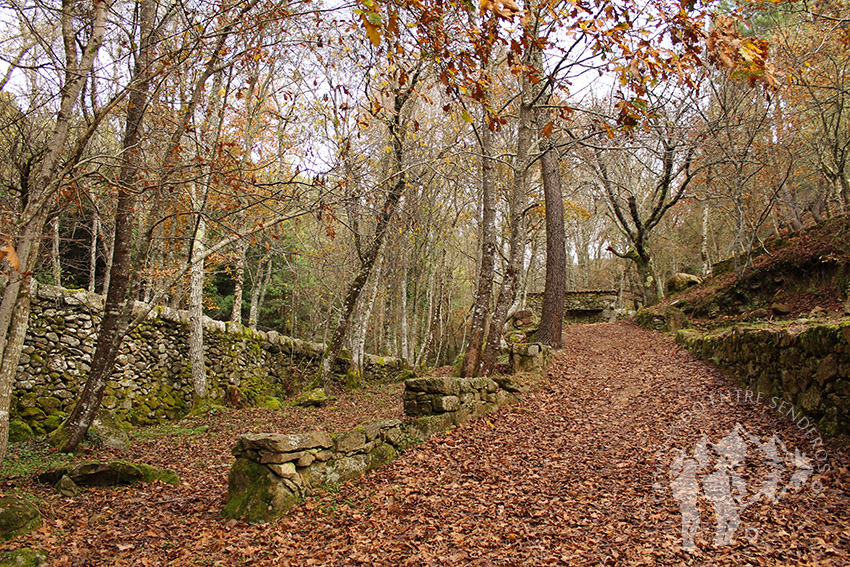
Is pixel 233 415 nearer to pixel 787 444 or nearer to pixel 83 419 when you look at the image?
pixel 83 419

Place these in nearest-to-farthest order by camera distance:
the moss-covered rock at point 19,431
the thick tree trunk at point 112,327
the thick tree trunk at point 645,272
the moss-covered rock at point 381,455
Answer: 1. the moss-covered rock at point 381,455
2. the thick tree trunk at point 112,327
3. the moss-covered rock at point 19,431
4. the thick tree trunk at point 645,272

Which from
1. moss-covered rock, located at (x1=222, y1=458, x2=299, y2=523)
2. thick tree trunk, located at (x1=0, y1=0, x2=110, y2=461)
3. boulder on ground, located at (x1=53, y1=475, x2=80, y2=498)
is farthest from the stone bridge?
thick tree trunk, located at (x1=0, y1=0, x2=110, y2=461)

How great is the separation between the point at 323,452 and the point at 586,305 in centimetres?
1688

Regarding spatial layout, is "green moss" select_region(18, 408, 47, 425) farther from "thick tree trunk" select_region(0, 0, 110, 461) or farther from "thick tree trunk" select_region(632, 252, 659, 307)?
"thick tree trunk" select_region(632, 252, 659, 307)

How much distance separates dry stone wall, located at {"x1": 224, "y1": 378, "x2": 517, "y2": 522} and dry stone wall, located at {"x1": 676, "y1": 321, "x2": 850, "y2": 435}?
381 cm

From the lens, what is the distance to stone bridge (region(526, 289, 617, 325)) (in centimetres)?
1952

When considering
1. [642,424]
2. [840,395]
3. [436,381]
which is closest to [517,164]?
[436,381]

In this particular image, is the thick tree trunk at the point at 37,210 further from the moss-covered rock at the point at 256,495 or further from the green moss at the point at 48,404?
the green moss at the point at 48,404

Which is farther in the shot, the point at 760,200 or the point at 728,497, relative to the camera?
the point at 760,200

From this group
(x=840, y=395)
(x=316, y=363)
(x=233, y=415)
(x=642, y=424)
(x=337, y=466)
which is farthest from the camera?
(x=316, y=363)

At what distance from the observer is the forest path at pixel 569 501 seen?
3275 millimetres

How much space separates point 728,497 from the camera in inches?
149

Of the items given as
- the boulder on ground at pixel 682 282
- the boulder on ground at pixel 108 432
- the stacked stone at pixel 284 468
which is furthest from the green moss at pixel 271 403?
the boulder on ground at pixel 682 282

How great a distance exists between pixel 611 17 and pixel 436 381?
4615mm
